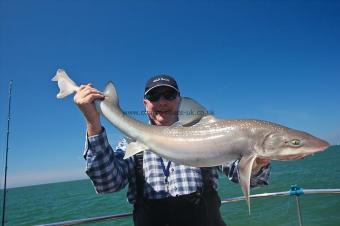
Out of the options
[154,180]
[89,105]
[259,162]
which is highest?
[89,105]

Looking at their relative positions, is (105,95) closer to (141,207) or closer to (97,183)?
(97,183)

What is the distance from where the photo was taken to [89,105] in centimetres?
320

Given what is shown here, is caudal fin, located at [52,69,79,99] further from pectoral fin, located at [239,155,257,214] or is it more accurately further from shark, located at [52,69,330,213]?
pectoral fin, located at [239,155,257,214]

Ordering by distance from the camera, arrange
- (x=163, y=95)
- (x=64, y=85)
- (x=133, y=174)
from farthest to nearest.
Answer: (x=163, y=95), (x=133, y=174), (x=64, y=85)

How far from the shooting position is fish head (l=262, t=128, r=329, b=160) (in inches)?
107

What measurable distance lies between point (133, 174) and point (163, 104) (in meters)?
0.89

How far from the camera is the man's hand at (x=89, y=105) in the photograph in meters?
→ 3.18

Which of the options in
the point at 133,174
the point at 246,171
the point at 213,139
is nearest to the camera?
the point at 246,171

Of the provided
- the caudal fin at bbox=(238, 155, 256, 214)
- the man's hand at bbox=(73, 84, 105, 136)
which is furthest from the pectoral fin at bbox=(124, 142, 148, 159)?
the caudal fin at bbox=(238, 155, 256, 214)

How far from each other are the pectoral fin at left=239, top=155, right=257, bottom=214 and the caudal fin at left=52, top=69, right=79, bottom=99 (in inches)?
72.5

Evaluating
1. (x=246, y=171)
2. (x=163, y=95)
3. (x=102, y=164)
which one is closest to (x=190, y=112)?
(x=246, y=171)

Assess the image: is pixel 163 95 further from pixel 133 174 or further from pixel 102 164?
pixel 102 164

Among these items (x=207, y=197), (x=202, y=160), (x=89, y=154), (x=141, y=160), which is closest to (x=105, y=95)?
(x=89, y=154)

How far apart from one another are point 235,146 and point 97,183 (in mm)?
1499
